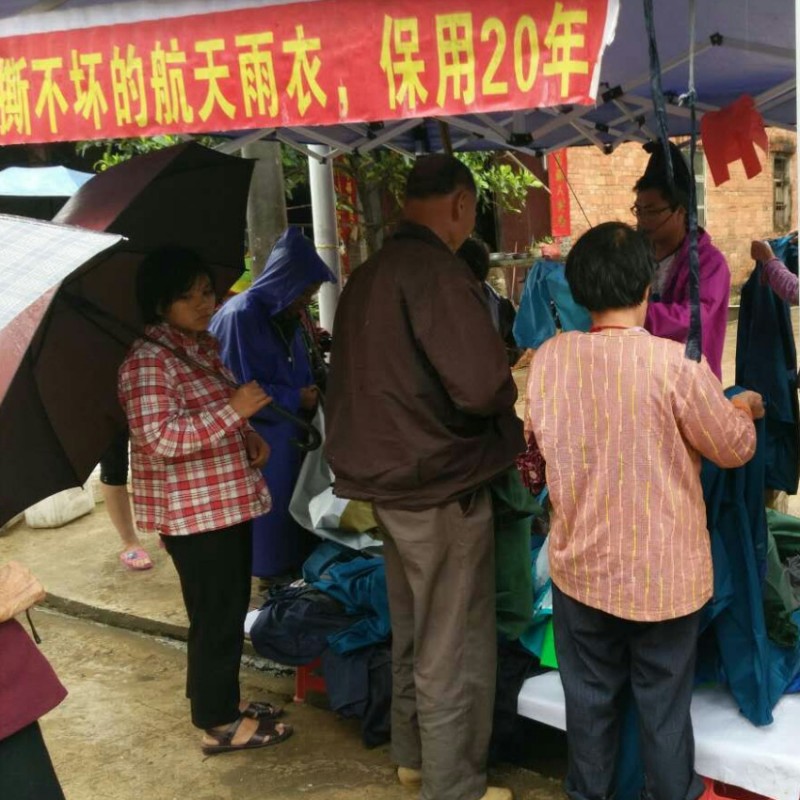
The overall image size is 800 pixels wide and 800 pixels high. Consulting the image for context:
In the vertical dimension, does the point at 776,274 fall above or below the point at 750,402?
above

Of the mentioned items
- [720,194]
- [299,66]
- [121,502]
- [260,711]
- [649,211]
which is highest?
[299,66]

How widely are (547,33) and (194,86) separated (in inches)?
33.8

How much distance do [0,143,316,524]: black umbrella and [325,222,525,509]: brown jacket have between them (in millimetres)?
775

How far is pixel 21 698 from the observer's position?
1.77 metres

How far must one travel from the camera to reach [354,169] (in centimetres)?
636

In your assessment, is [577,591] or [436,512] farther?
[436,512]

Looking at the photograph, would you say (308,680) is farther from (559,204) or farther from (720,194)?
(720,194)

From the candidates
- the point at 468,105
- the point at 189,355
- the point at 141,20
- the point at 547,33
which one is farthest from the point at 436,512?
the point at 141,20

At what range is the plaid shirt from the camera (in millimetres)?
2648

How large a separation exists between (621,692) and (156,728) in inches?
72.8

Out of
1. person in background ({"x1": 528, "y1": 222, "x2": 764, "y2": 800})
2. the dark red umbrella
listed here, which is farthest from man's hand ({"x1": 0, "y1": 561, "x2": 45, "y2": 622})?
person in background ({"x1": 528, "y1": 222, "x2": 764, "y2": 800})

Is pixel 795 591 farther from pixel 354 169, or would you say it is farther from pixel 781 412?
pixel 354 169

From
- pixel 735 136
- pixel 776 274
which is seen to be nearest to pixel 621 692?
pixel 776 274

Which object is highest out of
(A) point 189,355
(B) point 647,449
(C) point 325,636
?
(A) point 189,355
